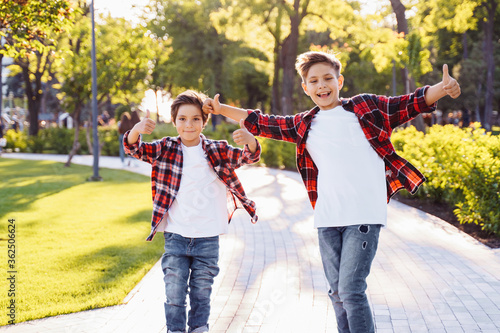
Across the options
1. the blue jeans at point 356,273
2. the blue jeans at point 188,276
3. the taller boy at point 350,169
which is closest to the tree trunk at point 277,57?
the taller boy at point 350,169

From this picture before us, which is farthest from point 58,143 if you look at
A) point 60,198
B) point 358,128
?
point 358,128

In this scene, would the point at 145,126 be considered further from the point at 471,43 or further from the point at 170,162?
the point at 471,43

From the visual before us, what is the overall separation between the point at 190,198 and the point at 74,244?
4.30m

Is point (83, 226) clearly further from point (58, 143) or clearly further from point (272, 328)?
point (58, 143)

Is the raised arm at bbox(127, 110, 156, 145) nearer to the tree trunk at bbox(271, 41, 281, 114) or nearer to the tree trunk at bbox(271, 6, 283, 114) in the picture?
the tree trunk at bbox(271, 6, 283, 114)

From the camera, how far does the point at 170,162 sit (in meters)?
3.71

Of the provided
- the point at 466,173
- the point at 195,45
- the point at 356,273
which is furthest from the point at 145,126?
the point at 195,45

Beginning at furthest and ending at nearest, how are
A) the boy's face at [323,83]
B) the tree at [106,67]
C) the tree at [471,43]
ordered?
the tree at [471,43], the tree at [106,67], the boy's face at [323,83]

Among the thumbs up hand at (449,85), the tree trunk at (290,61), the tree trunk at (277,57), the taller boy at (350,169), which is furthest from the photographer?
the tree trunk at (277,57)

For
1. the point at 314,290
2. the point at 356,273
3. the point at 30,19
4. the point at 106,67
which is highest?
the point at 106,67

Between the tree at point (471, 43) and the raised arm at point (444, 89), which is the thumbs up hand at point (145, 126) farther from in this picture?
the tree at point (471, 43)

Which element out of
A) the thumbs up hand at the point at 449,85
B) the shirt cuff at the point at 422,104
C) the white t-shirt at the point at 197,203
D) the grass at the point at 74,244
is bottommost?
the grass at the point at 74,244

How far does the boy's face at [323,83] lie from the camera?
3.33 m

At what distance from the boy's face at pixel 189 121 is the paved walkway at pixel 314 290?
1.48 m
